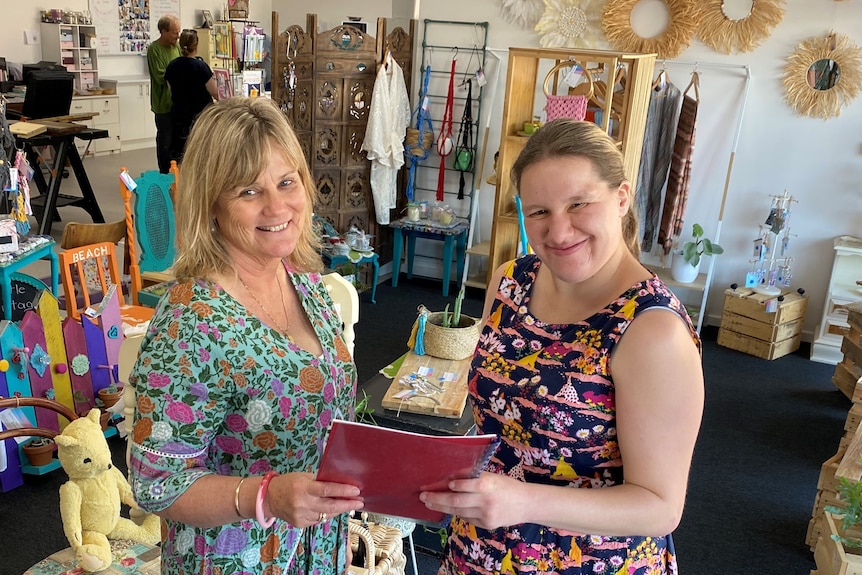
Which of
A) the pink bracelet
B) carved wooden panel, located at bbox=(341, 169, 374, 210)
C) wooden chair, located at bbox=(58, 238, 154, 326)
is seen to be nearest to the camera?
the pink bracelet

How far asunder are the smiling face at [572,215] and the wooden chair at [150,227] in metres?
3.26

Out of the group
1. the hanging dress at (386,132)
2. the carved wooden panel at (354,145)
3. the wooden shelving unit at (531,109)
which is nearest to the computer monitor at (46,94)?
the carved wooden panel at (354,145)

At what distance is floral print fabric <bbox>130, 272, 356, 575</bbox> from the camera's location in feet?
→ 4.03

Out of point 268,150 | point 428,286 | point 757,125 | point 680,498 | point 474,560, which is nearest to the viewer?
point 680,498

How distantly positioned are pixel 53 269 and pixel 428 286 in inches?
111

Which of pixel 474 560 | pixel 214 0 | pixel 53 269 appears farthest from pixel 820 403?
pixel 214 0

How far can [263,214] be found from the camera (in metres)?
1.35

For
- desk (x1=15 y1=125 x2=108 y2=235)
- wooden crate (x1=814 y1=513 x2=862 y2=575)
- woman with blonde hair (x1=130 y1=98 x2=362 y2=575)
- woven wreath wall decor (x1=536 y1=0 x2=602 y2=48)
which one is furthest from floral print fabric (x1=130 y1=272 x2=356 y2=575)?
desk (x1=15 y1=125 x2=108 y2=235)

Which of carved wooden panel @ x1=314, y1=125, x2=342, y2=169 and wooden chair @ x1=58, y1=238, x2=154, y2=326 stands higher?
carved wooden panel @ x1=314, y1=125, x2=342, y2=169

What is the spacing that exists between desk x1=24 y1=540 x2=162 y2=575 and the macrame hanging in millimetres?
4063

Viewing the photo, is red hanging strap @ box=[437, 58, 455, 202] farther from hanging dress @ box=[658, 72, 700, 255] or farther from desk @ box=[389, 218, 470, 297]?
hanging dress @ box=[658, 72, 700, 255]

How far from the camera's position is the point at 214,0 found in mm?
12609

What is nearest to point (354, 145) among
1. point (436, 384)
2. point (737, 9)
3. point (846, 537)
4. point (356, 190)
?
point (356, 190)

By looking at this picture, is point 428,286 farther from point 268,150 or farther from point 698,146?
point 268,150
